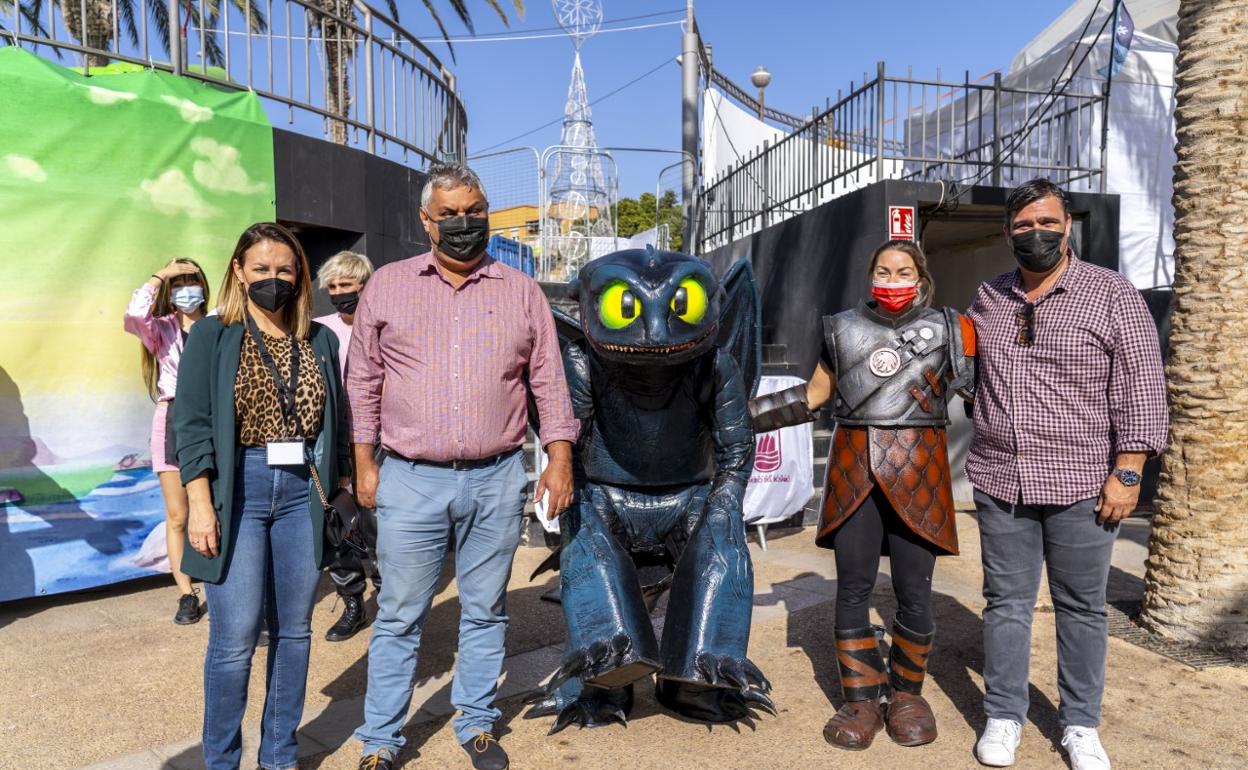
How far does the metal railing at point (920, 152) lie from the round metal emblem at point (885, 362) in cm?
512

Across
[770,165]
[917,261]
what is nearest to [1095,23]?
[770,165]

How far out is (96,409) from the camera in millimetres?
4887

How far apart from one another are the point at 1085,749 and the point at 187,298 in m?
3.84

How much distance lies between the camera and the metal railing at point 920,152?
784 cm

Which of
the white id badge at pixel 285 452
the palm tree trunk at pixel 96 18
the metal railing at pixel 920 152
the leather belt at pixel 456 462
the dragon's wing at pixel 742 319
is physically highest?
the palm tree trunk at pixel 96 18

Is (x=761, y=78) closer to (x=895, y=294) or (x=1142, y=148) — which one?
(x=1142, y=148)

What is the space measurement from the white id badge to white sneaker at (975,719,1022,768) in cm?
230

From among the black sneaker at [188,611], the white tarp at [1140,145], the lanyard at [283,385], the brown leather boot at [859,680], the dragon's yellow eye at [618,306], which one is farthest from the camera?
the white tarp at [1140,145]

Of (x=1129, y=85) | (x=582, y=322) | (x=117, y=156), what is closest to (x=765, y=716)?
(x=582, y=322)

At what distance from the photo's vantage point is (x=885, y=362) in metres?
3.06

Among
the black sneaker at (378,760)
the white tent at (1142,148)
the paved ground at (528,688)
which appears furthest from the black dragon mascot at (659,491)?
the white tent at (1142,148)

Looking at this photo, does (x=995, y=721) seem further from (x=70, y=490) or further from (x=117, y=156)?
(x=117, y=156)

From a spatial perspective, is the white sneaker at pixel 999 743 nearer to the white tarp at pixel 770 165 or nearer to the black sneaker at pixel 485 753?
the black sneaker at pixel 485 753

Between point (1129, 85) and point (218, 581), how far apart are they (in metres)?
11.2
